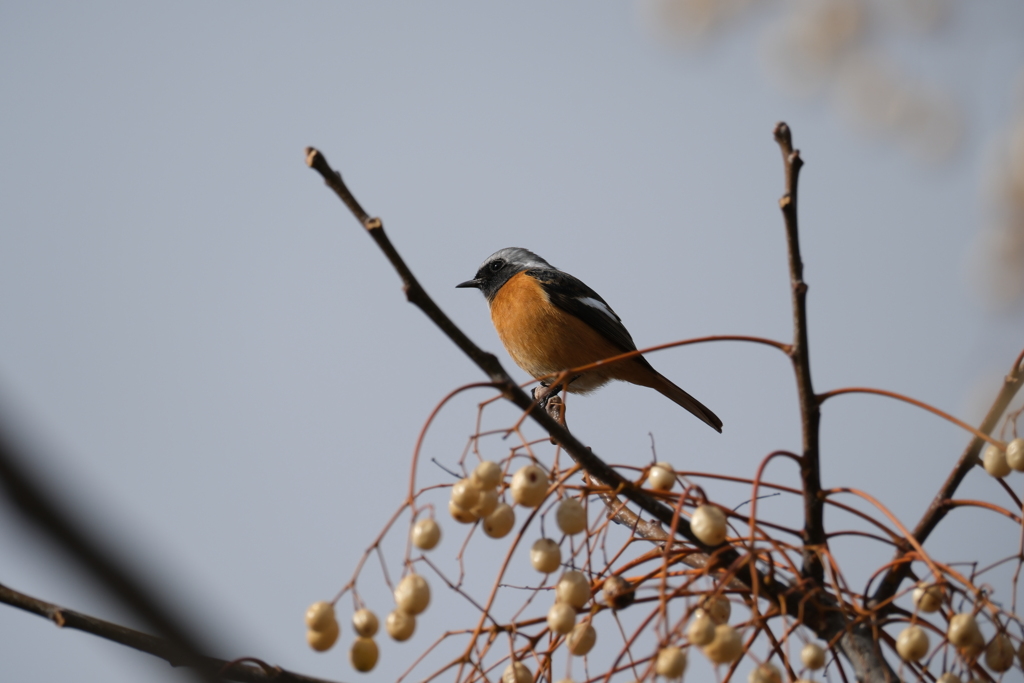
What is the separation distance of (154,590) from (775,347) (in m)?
1.42

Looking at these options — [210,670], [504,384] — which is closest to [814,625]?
[504,384]

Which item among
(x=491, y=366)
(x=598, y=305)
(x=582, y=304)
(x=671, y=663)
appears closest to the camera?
(x=671, y=663)

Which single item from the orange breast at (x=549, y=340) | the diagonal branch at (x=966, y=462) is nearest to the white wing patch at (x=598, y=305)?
the orange breast at (x=549, y=340)

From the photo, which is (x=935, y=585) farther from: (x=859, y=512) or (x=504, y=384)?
(x=504, y=384)

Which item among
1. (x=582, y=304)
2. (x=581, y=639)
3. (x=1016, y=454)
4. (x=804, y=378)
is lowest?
(x=581, y=639)

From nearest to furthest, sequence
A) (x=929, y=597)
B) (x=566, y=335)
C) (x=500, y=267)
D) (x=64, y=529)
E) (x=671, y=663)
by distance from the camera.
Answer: (x=64, y=529) → (x=671, y=663) → (x=929, y=597) → (x=566, y=335) → (x=500, y=267)

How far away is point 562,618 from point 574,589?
6 cm

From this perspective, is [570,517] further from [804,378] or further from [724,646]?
[804,378]

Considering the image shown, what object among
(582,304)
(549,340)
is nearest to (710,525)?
(549,340)

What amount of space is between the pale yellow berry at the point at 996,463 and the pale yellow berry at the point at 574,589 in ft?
2.96

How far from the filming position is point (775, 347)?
171 centimetres

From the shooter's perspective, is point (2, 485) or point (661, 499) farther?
point (661, 499)

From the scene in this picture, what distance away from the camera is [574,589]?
1679mm

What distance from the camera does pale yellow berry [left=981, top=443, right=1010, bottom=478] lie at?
1.87 m
